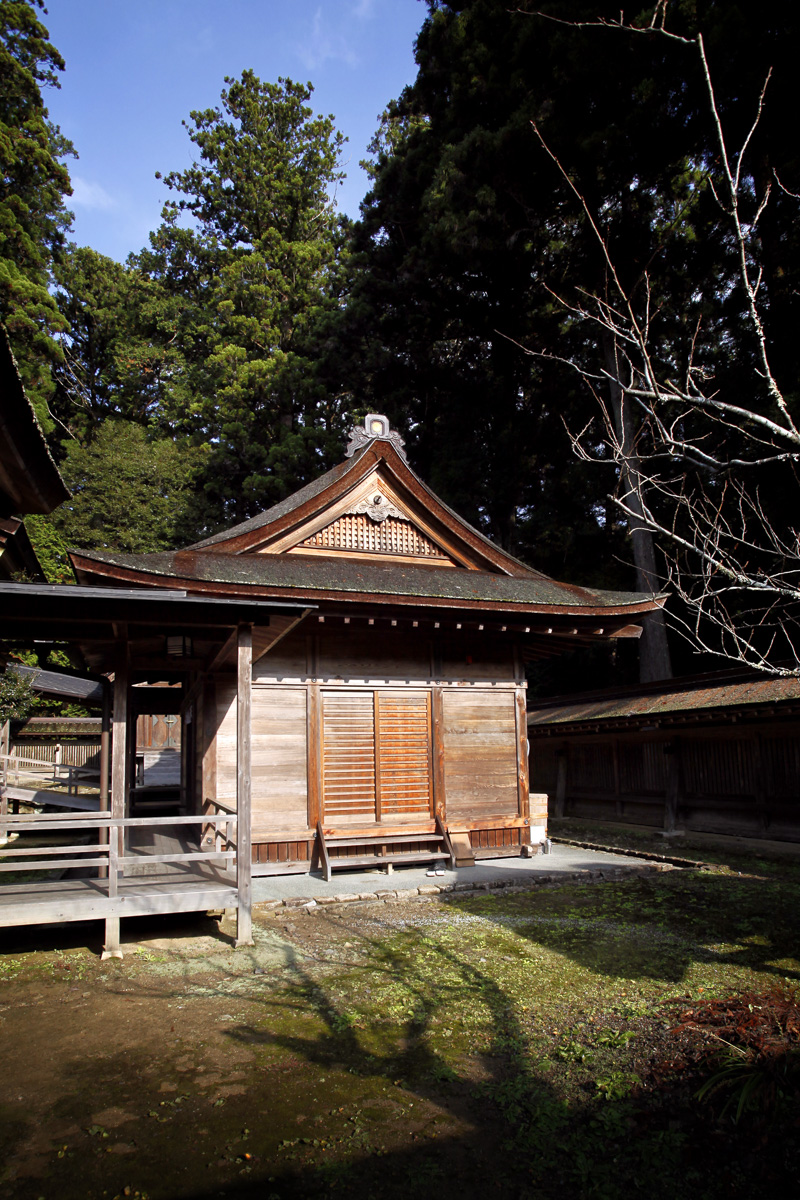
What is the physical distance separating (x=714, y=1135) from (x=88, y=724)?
2619 cm

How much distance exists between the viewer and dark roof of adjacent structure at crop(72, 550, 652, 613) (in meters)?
10.8

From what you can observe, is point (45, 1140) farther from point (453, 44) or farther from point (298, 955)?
point (453, 44)

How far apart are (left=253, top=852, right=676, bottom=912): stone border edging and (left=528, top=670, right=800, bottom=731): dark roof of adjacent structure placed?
3.25m

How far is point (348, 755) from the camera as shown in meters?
12.1

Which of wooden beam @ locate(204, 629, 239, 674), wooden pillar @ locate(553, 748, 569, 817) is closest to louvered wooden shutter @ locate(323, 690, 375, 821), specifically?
wooden beam @ locate(204, 629, 239, 674)

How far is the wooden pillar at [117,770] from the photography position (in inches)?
290

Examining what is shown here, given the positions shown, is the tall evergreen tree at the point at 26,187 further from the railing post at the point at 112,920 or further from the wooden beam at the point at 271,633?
the railing post at the point at 112,920

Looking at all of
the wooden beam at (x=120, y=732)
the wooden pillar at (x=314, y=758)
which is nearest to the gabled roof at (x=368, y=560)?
the wooden pillar at (x=314, y=758)

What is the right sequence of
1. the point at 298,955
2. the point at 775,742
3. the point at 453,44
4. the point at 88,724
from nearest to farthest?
the point at 298,955 < the point at 775,742 < the point at 453,44 < the point at 88,724

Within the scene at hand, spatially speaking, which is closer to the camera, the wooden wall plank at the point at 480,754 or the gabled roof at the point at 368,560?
the gabled roof at the point at 368,560

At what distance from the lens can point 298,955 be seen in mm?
7414

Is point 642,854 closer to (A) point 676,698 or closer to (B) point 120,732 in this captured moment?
(A) point 676,698

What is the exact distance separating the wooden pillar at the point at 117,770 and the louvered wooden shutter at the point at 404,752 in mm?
4763

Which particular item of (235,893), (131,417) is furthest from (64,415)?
(235,893)
